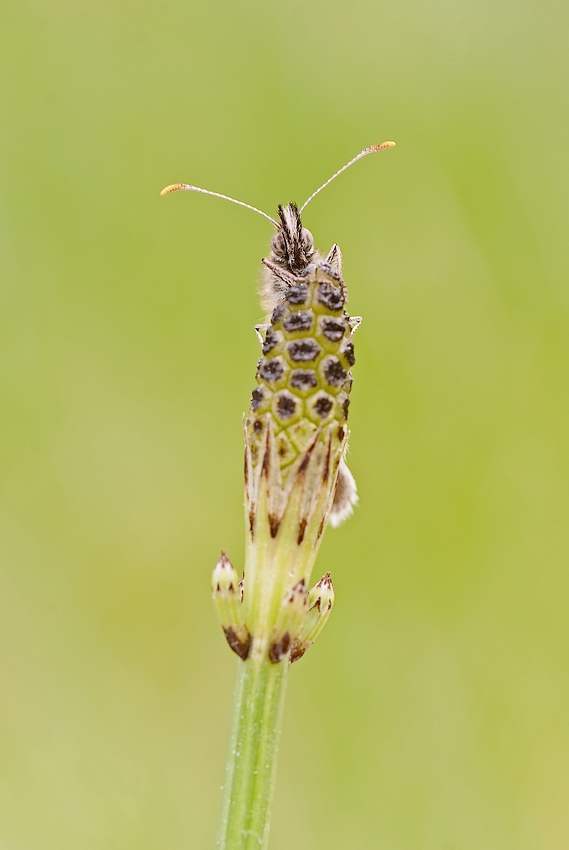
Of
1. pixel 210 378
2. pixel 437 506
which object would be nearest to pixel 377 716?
pixel 437 506

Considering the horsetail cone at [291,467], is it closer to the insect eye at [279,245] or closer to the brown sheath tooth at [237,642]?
the brown sheath tooth at [237,642]

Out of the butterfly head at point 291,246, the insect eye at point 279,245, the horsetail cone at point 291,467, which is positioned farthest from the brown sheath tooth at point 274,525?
the insect eye at point 279,245

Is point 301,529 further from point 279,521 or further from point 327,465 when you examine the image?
point 327,465

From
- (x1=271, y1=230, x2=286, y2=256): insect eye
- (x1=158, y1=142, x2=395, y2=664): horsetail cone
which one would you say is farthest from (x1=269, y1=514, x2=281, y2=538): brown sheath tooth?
(x1=271, y1=230, x2=286, y2=256): insect eye

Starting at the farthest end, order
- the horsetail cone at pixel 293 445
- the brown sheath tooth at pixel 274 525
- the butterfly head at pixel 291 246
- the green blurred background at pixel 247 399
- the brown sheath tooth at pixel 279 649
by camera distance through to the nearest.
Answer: the green blurred background at pixel 247 399, the butterfly head at pixel 291 246, the brown sheath tooth at pixel 274 525, the brown sheath tooth at pixel 279 649, the horsetail cone at pixel 293 445

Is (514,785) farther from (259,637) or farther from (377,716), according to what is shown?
(259,637)

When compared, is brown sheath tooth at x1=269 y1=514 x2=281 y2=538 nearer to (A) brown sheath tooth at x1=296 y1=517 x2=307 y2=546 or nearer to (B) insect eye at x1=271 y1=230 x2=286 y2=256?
(A) brown sheath tooth at x1=296 y1=517 x2=307 y2=546
